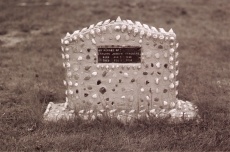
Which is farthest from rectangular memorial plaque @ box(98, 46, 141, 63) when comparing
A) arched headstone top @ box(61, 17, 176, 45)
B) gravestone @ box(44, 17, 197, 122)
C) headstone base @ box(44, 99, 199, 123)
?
headstone base @ box(44, 99, 199, 123)

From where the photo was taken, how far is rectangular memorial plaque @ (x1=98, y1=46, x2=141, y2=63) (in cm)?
670

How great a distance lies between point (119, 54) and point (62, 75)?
116 inches

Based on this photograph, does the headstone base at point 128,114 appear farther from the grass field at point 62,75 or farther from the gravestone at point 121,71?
the grass field at point 62,75

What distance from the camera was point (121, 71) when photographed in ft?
22.2

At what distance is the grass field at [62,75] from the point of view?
6.07m

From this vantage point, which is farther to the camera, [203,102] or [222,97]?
[222,97]

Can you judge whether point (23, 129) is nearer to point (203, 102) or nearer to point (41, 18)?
point (203, 102)

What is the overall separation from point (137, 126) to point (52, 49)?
18.9ft

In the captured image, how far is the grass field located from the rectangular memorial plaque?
1002mm

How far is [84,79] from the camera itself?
6.89 meters

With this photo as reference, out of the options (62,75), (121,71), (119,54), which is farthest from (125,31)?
(62,75)

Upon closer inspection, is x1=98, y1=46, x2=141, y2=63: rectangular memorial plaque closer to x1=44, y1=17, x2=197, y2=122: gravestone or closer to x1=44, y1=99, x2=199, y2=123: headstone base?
x1=44, y1=17, x2=197, y2=122: gravestone

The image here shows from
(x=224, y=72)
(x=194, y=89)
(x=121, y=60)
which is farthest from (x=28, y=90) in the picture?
(x=224, y=72)

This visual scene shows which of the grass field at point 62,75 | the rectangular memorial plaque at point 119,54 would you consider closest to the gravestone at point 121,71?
the rectangular memorial plaque at point 119,54
